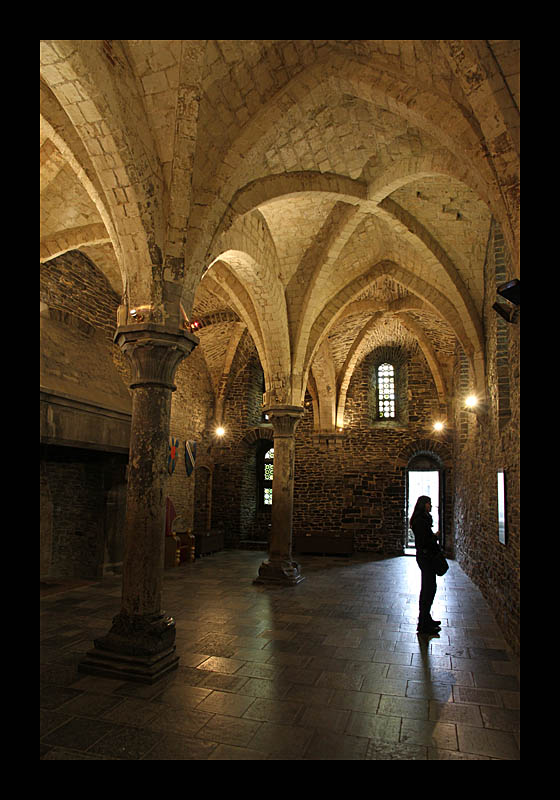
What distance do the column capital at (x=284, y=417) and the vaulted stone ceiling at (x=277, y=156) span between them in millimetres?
1577

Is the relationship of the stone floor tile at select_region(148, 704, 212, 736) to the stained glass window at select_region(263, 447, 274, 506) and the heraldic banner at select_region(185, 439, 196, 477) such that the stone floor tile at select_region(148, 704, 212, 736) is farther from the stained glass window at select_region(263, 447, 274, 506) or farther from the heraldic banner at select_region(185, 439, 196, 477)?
the stained glass window at select_region(263, 447, 274, 506)

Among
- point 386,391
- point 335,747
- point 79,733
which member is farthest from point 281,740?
point 386,391

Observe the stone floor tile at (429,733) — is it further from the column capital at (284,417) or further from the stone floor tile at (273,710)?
the column capital at (284,417)

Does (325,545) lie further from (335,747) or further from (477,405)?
(335,747)

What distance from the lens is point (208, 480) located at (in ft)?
48.9

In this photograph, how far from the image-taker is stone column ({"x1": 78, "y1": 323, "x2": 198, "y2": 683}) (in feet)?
14.4

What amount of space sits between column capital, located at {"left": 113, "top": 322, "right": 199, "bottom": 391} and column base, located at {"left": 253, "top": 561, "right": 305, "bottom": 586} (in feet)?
16.6

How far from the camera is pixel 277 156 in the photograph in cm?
620

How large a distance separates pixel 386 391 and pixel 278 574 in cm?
795

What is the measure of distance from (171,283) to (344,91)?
2.75 meters

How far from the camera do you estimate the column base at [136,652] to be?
14.0 ft

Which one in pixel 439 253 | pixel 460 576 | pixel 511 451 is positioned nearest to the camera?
pixel 511 451

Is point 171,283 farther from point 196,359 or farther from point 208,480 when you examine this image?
point 208,480
